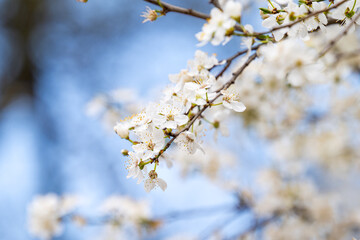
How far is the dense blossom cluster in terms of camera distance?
2.11ft

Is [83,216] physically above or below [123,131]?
above

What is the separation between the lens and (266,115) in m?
1.64

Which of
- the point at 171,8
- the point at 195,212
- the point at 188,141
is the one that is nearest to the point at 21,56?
the point at 195,212

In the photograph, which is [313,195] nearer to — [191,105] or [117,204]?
[117,204]

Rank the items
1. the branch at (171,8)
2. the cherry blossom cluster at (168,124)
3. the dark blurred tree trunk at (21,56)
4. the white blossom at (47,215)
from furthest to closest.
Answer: the dark blurred tree trunk at (21,56), the white blossom at (47,215), the branch at (171,8), the cherry blossom cluster at (168,124)

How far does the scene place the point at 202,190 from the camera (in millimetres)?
3098

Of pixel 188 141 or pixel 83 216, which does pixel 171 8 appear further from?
pixel 83 216

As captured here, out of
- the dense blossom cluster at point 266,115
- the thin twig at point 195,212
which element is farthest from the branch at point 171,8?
the thin twig at point 195,212

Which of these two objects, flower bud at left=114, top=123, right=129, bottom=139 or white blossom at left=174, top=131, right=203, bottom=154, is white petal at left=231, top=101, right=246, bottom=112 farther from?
flower bud at left=114, top=123, right=129, bottom=139

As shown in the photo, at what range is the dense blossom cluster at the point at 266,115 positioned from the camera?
64 cm

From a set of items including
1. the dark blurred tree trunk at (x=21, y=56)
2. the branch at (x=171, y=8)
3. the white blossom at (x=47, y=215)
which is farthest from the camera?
the dark blurred tree trunk at (x=21, y=56)

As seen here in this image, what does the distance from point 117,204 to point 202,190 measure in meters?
1.74

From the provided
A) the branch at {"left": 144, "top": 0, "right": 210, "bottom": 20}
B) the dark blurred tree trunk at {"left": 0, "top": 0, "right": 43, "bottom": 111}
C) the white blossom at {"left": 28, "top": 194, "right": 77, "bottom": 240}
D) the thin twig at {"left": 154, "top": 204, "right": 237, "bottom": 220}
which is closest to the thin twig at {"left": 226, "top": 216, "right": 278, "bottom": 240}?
the thin twig at {"left": 154, "top": 204, "right": 237, "bottom": 220}

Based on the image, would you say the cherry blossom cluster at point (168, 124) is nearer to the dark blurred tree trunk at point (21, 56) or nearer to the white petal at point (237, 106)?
the white petal at point (237, 106)
